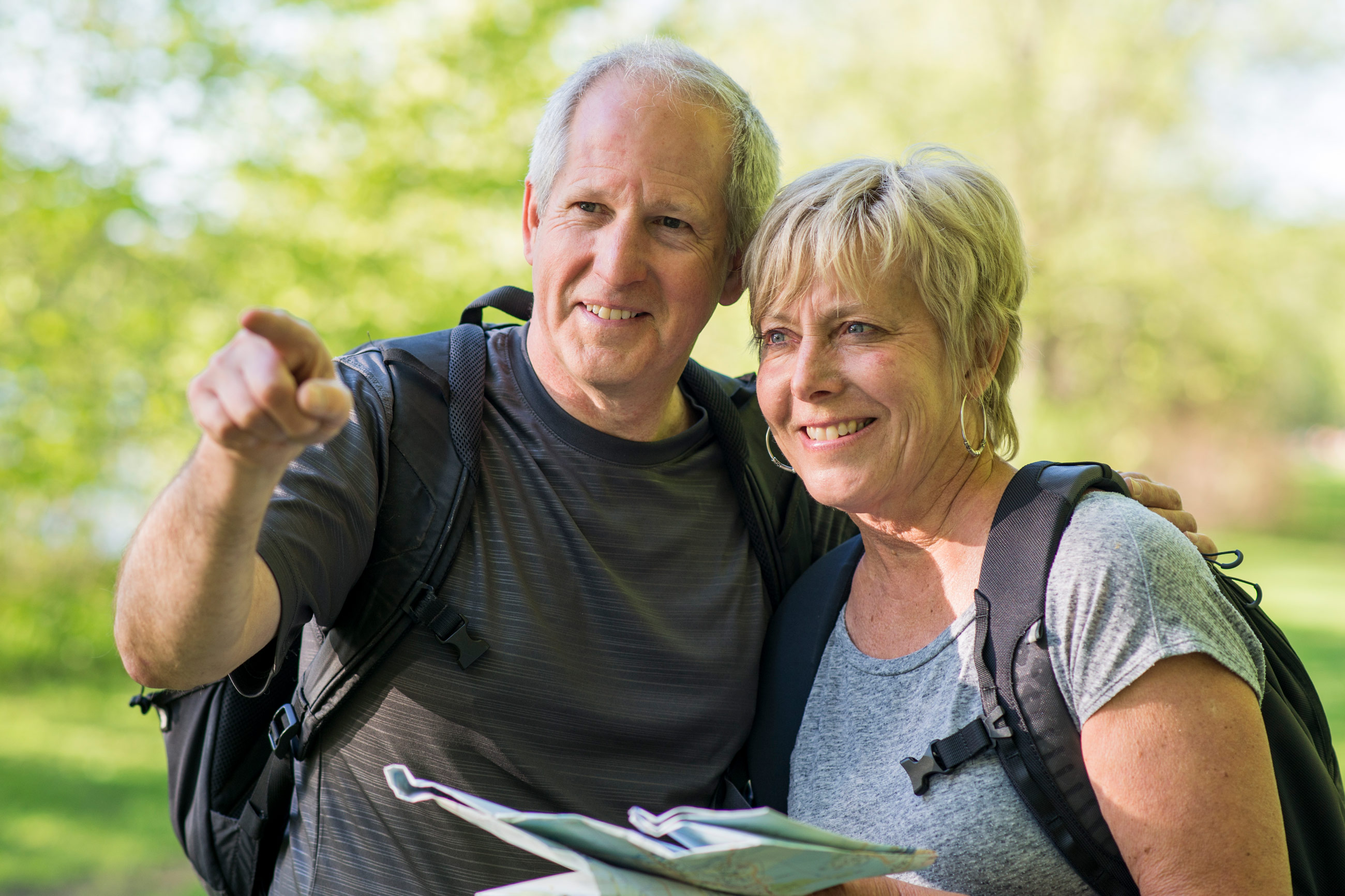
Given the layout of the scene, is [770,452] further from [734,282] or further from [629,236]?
[629,236]

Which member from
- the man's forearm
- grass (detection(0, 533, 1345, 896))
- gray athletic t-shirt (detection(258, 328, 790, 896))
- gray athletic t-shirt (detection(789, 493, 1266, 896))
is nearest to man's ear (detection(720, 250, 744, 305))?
gray athletic t-shirt (detection(258, 328, 790, 896))

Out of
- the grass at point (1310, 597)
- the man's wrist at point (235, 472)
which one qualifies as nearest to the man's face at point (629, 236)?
the man's wrist at point (235, 472)

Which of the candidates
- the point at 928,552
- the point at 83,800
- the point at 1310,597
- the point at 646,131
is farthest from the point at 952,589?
the point at 1310,597

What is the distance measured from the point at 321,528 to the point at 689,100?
4.05ft

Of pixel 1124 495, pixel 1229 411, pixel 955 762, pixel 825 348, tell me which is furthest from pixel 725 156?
pixel 1229 411

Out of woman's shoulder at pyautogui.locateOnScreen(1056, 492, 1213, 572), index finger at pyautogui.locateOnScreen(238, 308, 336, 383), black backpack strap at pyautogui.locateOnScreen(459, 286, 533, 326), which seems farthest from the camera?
black backpack strap at pyautogui.locateOnScreen(459, 286, 533, 326)

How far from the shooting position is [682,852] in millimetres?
1307

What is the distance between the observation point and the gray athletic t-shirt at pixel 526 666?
6.54ft

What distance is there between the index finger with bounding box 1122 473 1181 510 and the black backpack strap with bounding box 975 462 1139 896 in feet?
0.94

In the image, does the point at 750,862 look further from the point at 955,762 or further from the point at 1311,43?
the point at 1311,43

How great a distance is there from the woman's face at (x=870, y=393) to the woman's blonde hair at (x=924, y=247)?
3 cm

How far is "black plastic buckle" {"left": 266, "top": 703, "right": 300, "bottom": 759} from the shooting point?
2029mm

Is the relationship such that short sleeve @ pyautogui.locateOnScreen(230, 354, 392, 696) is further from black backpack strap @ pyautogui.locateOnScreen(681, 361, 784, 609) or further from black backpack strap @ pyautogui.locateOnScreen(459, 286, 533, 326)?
black backpack strap @ pyautogui.locateOnScreen(681, 361, 784, 609)

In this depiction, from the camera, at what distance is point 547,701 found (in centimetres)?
205
